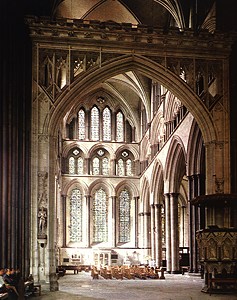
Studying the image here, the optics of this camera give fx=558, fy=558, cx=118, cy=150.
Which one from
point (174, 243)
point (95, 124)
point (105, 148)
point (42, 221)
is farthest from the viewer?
point (95, 124)

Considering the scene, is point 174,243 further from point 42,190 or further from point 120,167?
point 120,167

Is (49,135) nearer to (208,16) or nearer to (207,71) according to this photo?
(207,71)

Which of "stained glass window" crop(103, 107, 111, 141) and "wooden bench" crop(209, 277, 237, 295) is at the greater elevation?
"stained glass window" crop(103, 107, 111, 141)

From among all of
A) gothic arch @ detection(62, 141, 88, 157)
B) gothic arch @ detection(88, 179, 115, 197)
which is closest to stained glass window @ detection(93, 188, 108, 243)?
gothic arch @ detection(88, 179, 115, 197)

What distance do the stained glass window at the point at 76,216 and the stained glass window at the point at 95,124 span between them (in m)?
4.52

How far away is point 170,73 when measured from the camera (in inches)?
899

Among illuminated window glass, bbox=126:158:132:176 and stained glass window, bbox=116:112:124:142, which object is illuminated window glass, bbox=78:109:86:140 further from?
illuminated window glass, bbox=126:158:132:176

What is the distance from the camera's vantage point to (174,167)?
32594 millimetres

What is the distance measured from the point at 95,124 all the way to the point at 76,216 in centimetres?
753

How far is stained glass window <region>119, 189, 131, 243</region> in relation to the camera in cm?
4381

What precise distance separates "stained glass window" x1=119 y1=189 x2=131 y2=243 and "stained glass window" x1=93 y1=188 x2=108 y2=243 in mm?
1176

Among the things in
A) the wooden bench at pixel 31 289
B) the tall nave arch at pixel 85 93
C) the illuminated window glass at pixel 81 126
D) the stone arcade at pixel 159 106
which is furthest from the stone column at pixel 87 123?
the wooden bench at pixel 31 289

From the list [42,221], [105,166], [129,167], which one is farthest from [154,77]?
[129,167]

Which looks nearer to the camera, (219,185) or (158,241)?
(219,185)
